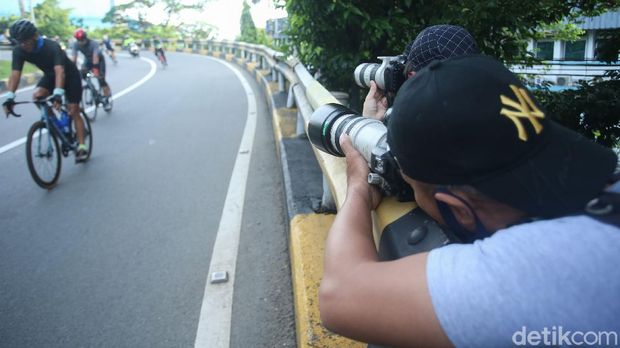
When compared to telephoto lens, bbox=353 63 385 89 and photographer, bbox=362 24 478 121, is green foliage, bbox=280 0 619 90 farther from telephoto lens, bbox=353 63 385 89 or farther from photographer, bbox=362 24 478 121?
telephoto lens, bbox=353 63 385 89

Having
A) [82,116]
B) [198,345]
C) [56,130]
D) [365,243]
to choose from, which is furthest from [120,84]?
[365,243]

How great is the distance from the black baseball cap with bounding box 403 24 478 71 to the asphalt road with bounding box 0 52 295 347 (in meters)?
1.50

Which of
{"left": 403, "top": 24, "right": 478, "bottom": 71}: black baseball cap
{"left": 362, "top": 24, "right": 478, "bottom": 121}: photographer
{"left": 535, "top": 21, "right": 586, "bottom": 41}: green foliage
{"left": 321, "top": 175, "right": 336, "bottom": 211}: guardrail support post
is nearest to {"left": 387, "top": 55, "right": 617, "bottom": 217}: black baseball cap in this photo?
{"left": 362, "top": 24, "right": 478, "bottom": 121}: photographer

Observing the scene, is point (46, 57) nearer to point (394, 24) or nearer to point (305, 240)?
point (394, 24)

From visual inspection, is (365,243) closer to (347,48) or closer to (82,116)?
(347,48)

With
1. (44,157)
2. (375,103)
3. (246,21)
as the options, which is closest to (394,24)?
(375,103)

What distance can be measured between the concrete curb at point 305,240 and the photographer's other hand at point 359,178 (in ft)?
2.53

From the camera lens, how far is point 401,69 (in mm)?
2205

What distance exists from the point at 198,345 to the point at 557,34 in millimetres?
4302

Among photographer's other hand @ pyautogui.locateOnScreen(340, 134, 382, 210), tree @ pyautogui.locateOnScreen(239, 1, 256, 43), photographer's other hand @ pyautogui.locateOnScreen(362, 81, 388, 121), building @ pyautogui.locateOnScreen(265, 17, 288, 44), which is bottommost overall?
photographer's other hand @ pyautogui.locateOnScreen(340, 134, 382, 210)

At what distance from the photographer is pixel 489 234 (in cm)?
115

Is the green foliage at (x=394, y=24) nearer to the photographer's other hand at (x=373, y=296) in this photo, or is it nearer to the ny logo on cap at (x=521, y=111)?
the ny logo on cap at (x=521, y=111)

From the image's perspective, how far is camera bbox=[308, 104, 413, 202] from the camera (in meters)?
1.40

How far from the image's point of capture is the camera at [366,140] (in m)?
1.40
